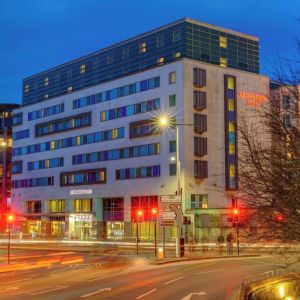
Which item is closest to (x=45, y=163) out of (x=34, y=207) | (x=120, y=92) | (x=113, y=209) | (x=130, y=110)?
(x=34, y=207)

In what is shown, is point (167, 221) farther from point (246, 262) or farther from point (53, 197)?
point (53, 197)

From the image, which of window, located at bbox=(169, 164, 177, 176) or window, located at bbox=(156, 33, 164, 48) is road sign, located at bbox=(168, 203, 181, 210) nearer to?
window, located at bbox=(169, 164, 177, 176)

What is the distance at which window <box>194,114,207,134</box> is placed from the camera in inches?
3012

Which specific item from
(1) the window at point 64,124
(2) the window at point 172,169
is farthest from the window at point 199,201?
(1) the window at point 64,124

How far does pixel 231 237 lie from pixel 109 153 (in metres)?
43.0

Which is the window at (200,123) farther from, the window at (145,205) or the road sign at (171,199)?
the road sign at (171,199)

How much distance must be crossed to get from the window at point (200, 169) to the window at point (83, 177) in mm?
16193

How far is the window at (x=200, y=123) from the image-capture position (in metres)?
76.5

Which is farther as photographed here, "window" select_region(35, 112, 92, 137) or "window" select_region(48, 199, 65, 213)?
"window" select_region(48, 199, 65, 213)

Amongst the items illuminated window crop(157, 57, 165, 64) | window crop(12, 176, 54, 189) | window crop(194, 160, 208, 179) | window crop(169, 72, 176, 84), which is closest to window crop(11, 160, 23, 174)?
window crop(12, 176, 54, 189)

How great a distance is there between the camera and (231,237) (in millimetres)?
45625

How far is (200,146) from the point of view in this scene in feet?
252

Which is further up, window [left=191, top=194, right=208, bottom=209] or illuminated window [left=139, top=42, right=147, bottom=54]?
illuminated window [left=139, top=42, right=147, bottom=54]

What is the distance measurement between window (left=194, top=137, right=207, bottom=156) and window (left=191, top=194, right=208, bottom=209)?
5199 millimetres
